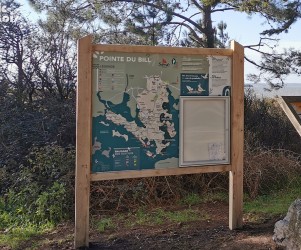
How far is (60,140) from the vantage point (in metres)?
7.25

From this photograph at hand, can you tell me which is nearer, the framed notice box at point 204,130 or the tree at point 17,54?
the framed notice box at point 204,130

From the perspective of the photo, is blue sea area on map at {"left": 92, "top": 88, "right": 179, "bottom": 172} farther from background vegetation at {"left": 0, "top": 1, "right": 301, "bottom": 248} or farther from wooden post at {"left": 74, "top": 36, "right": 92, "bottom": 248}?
background vegetation at {"left": 0, "top": 1, "right": 301, "bottom": 248}

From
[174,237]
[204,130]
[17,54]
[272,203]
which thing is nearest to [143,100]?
[204,130]

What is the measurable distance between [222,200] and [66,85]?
14.6 ft

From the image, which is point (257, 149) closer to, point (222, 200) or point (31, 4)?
point (222, 200)

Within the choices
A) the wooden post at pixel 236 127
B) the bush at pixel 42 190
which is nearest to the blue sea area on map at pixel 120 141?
the wooden post at pixel 236 127

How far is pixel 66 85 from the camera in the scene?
9.08 meters

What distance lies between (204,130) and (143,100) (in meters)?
0.79

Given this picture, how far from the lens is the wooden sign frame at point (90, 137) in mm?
4062

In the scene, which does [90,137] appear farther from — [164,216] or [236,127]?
[164,216]

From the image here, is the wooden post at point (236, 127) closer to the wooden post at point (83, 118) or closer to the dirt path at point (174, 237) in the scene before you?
the dirt path at point (174, 237)

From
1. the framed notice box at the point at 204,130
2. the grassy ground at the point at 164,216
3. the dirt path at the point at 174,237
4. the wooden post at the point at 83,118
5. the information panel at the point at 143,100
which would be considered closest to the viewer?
the wooden post at the point at 83,118

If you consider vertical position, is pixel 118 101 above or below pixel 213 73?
below

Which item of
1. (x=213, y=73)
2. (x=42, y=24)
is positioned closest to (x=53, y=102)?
(x=42, y=24)
